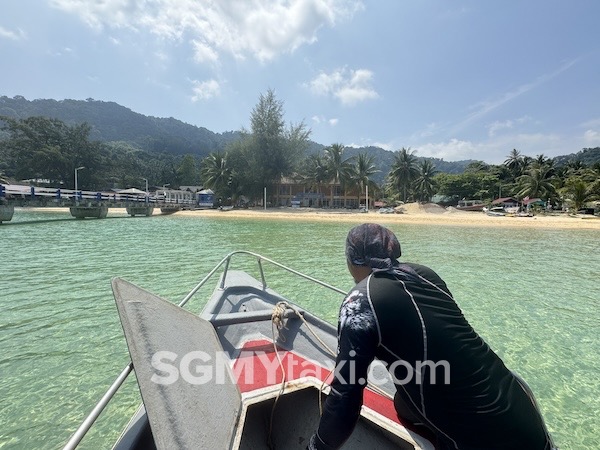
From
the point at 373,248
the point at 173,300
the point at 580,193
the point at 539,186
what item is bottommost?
the point at 173,300

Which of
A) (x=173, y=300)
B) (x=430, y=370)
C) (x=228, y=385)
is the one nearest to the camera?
(x=430, y=370)

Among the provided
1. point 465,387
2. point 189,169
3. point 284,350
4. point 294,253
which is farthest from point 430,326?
point 189,169

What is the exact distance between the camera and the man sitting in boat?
1312 mm

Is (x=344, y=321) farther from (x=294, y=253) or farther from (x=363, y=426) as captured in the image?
(x=294, y=253)

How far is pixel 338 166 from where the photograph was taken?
5328 cm

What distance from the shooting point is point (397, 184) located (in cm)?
5806

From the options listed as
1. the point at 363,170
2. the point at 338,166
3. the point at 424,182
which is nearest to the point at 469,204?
the point at 424,182

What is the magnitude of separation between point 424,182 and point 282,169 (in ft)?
85.7

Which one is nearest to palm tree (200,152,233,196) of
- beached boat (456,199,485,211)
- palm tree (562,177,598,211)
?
beached boat (456,199,485,211)

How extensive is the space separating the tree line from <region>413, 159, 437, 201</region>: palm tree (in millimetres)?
51

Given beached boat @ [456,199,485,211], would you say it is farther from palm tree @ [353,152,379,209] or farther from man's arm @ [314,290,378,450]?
man's arm @ [314,290,378,450]

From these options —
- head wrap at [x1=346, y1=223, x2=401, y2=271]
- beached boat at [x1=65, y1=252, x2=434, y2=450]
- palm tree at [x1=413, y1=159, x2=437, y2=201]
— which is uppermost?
palm tree at [x1=413, y1=159, x2=437, y2=201]

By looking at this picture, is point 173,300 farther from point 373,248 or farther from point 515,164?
point 515,164

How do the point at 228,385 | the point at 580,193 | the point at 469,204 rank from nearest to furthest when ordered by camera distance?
1. the point at 228,385
2. the point at 580,193
3. the point at 469,204
